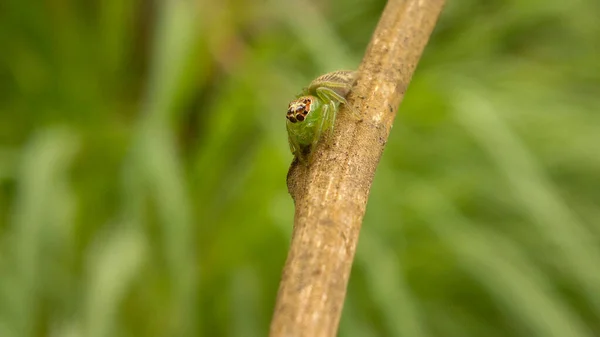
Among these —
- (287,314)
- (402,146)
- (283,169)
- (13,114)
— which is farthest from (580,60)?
(287,314)

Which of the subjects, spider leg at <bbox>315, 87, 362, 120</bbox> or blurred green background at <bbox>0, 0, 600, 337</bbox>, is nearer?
spider leg at <bbox>315, 87, 362, 120</bbox>

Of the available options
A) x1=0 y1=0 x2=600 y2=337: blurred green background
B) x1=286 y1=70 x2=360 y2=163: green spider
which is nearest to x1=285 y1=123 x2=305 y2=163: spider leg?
x1=286 y1=70 x2=360 y2=163: green spider

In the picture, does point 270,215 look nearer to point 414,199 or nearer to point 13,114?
point 414,199

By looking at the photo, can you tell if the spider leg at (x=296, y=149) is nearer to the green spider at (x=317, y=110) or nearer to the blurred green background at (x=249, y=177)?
the green spider at (x=317, y=110)

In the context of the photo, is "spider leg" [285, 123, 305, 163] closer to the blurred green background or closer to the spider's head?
the spider's head

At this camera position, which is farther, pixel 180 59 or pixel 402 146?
pixel 402 146

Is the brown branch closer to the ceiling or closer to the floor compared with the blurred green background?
closer to the floor
